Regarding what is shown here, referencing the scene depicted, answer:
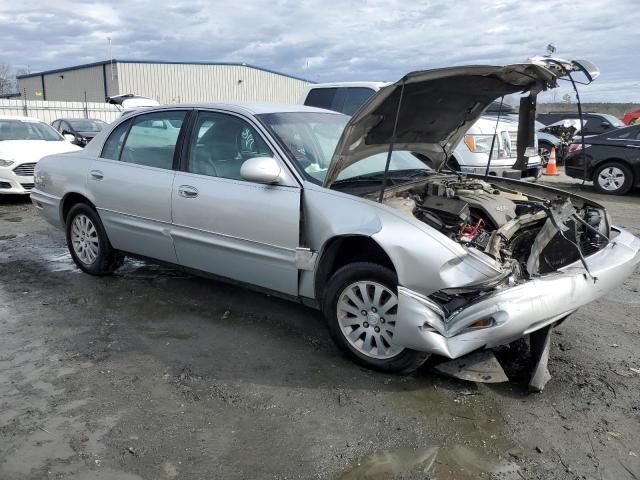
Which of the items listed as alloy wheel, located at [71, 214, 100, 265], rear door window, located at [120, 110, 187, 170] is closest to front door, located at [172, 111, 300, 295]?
rear door window, located at [120, 110, 187, 170]

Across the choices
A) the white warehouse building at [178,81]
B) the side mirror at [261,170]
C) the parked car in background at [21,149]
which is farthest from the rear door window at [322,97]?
the white warehouse building at [178,81]

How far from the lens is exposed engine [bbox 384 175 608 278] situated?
135 inches

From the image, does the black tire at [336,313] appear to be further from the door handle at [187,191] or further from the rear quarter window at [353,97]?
the rear quarter window at [353,97]

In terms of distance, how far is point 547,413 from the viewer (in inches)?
121

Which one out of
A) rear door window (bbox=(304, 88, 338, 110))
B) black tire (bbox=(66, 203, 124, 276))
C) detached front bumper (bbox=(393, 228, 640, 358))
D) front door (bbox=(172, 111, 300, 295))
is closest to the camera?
detached front bumper (bbox=(393, 228, 640, 358))

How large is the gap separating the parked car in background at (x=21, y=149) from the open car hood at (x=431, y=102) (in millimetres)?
7597

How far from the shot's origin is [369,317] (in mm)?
3494

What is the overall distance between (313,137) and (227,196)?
0.81 m

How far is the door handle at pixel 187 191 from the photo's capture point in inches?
167

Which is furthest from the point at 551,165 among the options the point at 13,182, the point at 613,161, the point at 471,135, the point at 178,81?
the point at 178,81

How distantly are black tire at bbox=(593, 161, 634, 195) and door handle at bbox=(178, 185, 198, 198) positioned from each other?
9864 millimetres

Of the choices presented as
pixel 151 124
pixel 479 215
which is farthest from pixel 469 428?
pixel 151 124

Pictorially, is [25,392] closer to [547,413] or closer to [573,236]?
[547,413]

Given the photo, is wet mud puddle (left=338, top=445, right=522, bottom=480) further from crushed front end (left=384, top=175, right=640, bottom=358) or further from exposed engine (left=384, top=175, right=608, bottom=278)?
exposed engine (left=384, top=175, right=608, bottom=278)
